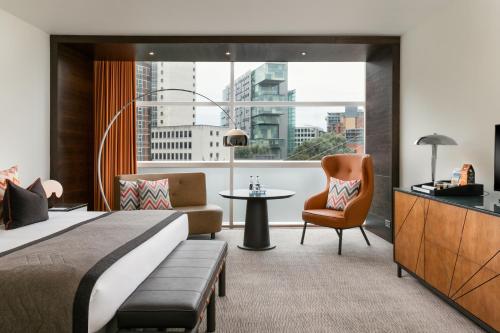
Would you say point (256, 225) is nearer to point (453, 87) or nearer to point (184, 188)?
point (184, 188)

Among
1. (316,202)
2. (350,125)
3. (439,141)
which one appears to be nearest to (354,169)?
(316,202)

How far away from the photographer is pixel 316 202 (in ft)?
16.8

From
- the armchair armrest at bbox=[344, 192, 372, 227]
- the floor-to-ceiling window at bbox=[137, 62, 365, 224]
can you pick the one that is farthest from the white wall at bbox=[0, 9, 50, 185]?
the armchair armrest at bbox=[344, 192, 372, 227]

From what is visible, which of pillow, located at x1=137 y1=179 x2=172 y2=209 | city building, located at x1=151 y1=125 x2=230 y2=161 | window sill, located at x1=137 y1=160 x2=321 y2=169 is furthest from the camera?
city building, located at x1=151 y1=125 x2=230 y2=161

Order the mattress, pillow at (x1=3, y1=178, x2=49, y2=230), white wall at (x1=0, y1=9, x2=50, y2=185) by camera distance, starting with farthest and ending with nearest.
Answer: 1. white wall at (x1=0, y1=9, x2=50, y2=185)
2. pillow at (x1=3, y1=178, x2=49, y2=230)
3. the mattress

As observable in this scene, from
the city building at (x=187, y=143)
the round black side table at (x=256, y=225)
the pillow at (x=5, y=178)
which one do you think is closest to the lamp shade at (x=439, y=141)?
the round black side table at (x=256, y=225)

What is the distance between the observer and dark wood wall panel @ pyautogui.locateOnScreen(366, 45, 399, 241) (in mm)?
5066

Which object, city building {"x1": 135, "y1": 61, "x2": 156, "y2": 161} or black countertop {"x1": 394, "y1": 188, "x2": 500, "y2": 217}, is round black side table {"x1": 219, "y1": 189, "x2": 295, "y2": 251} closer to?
black countertop {"x1": 394, "y1": 188, "x2": 500, "y2": 217}

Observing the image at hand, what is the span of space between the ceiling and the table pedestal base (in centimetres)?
205

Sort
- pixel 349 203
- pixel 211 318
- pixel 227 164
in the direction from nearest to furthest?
pixel 211 318, pixel 349 203, pixel 227 164

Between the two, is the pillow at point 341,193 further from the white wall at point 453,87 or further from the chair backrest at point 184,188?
the chair backrest at point 184,188

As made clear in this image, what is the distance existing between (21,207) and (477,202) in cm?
324

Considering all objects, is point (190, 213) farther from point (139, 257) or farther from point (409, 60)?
point (409, 60)

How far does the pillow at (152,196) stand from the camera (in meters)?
4.99
